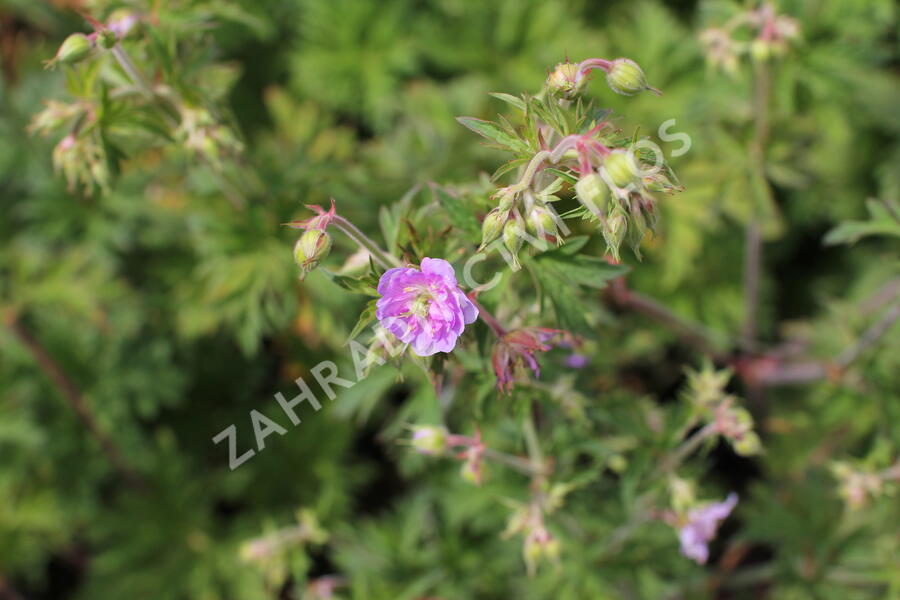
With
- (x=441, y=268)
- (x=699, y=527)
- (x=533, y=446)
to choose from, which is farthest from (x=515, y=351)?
(x=699, y=527)

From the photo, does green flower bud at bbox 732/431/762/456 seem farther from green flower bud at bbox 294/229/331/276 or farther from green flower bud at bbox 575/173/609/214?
green flower bud at bbox 294/229/331/276

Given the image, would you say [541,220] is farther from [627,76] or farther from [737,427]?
[737,427]

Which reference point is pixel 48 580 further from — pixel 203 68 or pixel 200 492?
pixel 203 68

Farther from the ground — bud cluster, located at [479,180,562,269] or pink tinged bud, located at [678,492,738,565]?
bud cluster, located at [479,180,562,269]

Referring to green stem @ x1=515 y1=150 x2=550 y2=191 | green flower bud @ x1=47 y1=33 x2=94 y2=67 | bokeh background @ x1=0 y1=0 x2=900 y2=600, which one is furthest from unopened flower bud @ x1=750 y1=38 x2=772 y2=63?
green flower bud @ x1=47 y1=33 x2=94 y2=67

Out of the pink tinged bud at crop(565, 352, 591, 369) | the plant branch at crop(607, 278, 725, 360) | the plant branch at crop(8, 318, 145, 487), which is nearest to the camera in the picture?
the pink tinged bud at crop(565, 352, 591, 369)

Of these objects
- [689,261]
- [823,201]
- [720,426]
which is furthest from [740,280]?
[720,426]

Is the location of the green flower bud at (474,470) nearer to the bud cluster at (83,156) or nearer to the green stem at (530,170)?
the green stem at (530,170)
